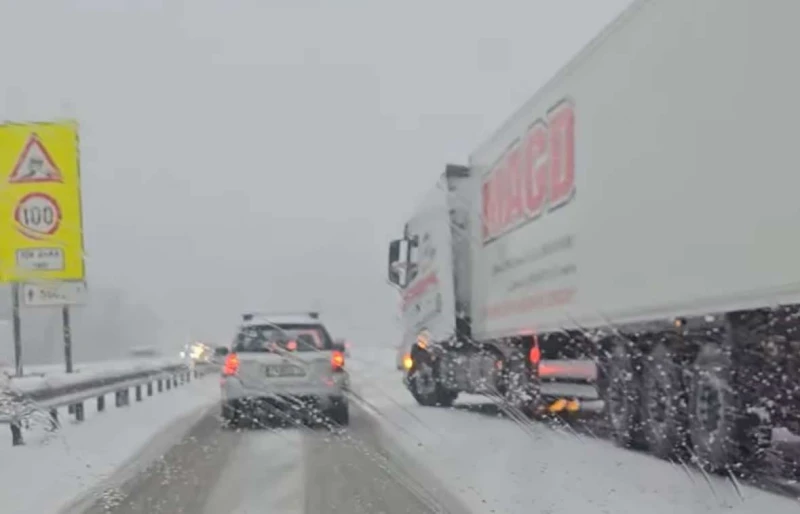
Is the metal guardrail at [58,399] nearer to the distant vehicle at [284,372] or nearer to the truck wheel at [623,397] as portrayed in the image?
the distant vehicle at [284,372]

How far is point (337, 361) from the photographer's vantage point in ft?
52.4

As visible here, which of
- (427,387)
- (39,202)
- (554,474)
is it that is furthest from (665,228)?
(39,202)

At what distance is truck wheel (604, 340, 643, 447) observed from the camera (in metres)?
12.0

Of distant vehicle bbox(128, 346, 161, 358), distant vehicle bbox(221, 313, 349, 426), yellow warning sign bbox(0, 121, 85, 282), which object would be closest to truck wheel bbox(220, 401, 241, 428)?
distant vehicle bbox(221, 313, 349, 426)

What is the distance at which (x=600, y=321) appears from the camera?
12.0 metres

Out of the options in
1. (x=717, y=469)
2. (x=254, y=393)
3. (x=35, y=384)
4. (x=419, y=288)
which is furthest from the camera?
(x=419, y=288)

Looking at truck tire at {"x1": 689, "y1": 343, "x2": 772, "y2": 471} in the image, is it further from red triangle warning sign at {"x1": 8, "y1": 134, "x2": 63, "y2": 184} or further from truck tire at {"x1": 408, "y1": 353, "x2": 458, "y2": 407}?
red triangle warning sign at {"x1": 8, "y1": 134, "x2": 63, "y2": 184}

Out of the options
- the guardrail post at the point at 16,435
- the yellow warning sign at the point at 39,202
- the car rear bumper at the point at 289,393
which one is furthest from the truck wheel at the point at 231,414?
the yellow warning sign at the point at 39,202

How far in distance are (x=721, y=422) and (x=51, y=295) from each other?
16.6 metres

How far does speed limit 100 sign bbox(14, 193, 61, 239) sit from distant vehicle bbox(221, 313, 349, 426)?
22.2 ft

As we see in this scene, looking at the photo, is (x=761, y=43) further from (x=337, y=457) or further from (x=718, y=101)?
(x=337, y=457)

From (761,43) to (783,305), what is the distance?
1.85m

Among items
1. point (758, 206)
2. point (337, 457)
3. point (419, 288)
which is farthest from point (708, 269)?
point (419, 288)

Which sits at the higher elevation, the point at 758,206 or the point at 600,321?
the point at 758,206
